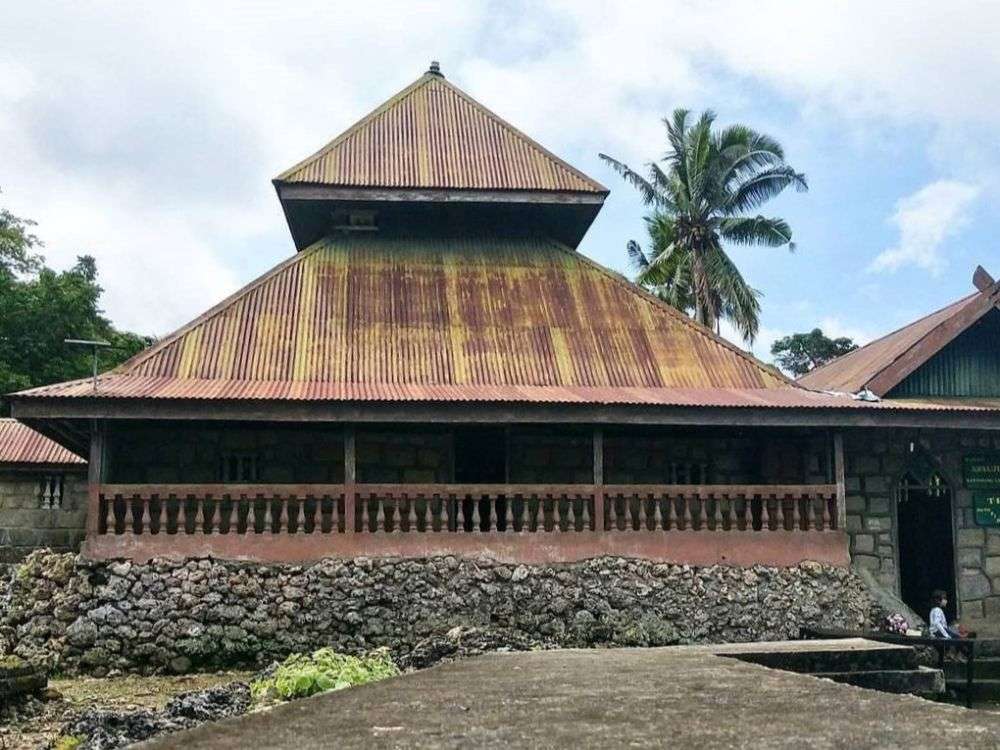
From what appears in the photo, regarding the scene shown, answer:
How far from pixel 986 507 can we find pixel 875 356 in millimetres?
3223

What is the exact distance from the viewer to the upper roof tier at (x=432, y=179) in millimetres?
17000

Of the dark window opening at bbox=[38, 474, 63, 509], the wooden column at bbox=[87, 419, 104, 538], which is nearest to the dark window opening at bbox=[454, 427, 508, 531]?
the wooden column at bbox=[87, 419, 104, 538]

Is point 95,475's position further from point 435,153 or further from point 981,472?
point 981,472

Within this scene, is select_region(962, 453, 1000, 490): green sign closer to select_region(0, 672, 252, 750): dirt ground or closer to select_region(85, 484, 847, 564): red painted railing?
select_region(85, 484, 847, 564): red painted railing

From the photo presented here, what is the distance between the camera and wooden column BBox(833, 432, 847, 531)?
14.2 m

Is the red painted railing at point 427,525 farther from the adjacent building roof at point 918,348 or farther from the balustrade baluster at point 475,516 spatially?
the adjacent building roof at point 918,348

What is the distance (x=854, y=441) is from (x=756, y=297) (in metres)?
16.4

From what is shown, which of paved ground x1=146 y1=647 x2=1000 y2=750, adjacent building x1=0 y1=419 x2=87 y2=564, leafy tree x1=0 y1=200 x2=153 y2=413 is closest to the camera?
paved ground x1=146 y1=647 x2=1000 y2=750

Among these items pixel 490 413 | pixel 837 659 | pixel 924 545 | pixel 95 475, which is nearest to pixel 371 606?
pixel 490 413

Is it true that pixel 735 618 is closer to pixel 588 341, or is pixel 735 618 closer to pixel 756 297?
pixel 588 341

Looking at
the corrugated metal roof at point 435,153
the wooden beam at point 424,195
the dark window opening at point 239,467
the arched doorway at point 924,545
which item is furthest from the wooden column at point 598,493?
the corrugated metal roof at point 435,153

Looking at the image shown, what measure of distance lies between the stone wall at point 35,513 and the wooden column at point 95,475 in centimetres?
650

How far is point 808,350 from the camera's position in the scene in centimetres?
4903

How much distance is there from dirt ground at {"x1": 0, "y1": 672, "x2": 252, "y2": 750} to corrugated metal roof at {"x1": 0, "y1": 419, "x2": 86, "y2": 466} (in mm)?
7868
